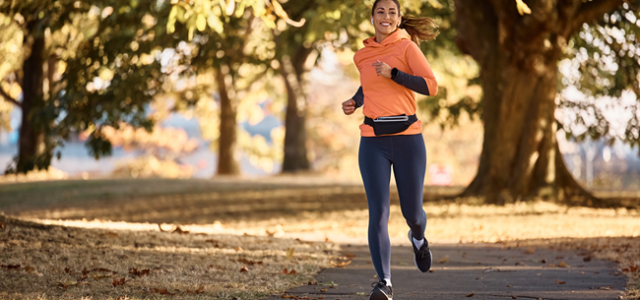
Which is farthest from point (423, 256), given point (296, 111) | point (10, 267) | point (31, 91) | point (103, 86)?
point (31, 91)

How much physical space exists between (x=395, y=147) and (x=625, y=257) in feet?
11.1

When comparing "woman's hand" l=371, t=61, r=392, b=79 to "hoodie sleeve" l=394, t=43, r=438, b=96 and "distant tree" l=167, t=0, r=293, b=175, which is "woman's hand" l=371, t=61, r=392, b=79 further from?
"distant tree" l=167, t=0, r=293, b=175

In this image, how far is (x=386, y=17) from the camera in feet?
14.4

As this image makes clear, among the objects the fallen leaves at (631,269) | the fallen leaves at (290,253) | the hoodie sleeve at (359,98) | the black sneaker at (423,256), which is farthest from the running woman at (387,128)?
the fallen leaves at (631,269)

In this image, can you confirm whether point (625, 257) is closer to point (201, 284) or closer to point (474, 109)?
point (201, 284)

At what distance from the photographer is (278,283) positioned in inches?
207

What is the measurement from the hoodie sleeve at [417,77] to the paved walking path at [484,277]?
1.62m

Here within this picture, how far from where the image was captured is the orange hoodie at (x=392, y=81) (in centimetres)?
434

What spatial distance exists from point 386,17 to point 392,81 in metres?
0.44

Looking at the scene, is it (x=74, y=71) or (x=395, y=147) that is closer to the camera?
(x=395, y=147)

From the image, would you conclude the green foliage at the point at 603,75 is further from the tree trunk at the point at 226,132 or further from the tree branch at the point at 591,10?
the tree trunk at the point at 226,132

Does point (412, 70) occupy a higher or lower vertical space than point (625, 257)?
higher

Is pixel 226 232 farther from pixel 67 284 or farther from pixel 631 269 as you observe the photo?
pixel 631 269

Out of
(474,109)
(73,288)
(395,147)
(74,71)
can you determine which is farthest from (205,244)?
(474,109)
